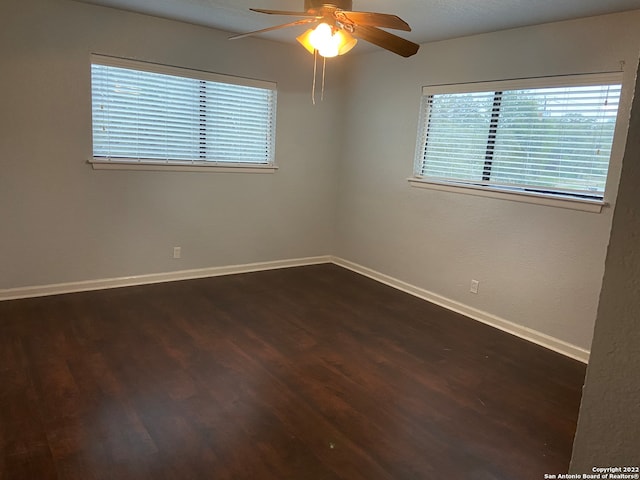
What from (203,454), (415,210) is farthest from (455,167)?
(203,454)

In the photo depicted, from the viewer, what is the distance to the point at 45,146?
3857mm

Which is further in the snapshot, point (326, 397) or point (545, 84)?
point (545, 84)

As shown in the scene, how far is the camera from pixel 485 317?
4117mm

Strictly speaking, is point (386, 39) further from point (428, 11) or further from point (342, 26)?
point (428, 11)

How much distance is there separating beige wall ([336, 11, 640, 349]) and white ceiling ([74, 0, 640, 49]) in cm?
16

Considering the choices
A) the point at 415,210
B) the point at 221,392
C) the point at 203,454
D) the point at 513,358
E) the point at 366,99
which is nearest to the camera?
the point at 203,454

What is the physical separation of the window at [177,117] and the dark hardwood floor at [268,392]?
139 centimetres

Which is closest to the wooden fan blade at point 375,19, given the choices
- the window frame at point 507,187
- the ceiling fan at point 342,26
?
the ceiling fan at point 342,26

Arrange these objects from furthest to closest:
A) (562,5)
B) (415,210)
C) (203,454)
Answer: (415,210), (562,5), (203,454)

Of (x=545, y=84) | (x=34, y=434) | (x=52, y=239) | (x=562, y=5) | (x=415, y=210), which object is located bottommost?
(x=34, y=434)

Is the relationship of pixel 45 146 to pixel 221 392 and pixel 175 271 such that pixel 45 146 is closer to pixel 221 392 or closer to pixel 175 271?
pixel 175 271

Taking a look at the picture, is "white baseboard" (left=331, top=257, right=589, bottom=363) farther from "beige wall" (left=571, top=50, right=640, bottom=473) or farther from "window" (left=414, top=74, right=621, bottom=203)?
"beige wall" (left=571, top=50, right=640, bottom=473)

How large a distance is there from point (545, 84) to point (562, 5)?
1.99 ft

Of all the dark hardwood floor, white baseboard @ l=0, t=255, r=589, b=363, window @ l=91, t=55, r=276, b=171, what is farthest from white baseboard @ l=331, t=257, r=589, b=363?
window @ l=91, t=55, r=276, b=171
